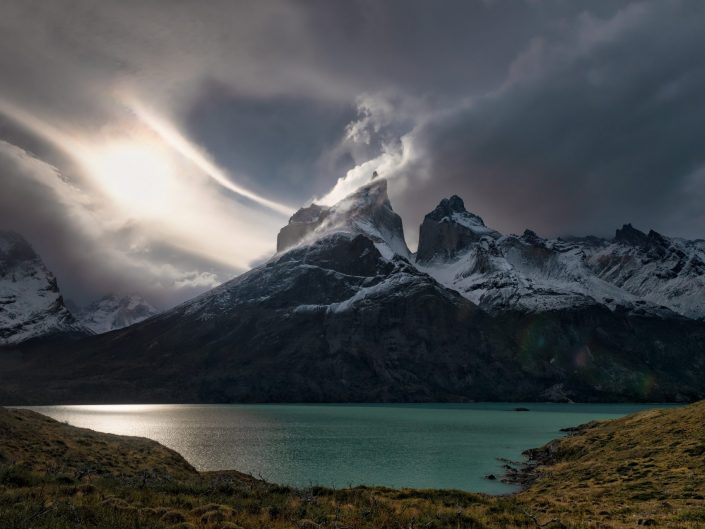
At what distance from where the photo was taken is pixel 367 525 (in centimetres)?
2245

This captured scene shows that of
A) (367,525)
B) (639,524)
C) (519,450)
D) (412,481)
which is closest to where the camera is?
(367,525)

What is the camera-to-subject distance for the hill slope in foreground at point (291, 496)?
20.9 m

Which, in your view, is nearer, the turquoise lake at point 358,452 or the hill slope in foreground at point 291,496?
the hill slope in foreground at point 291,496

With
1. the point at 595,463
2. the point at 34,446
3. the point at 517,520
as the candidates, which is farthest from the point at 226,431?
the point at 517,520

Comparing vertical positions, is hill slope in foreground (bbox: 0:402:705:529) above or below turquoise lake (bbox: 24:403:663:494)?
above

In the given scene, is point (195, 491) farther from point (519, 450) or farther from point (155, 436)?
point (155, 436)

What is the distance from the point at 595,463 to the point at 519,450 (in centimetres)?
3516

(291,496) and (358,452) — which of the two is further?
(358,452)

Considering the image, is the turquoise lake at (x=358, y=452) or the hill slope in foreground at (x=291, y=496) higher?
the hill slope in foreground at (x=291, y=496)

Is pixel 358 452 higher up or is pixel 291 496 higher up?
pixel 291 496

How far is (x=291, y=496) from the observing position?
29.2m

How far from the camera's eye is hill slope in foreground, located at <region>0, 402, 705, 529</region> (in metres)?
20.9

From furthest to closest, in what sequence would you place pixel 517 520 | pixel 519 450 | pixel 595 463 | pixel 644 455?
1. pixel 519 450
2. pixel 595 463
3. pixel 644 455
4. pixel 517 520

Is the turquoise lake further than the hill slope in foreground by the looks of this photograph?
Yes
